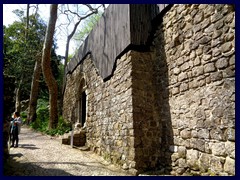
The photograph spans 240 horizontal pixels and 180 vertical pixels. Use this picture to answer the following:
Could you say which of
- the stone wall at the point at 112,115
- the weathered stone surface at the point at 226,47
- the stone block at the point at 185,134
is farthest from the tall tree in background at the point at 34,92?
the weathered stone surface at the point at 226,47

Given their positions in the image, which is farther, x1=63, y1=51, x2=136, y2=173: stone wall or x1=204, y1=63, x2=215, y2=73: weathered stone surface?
x1=63, y1=51, x2=136, y2=173: stone wall

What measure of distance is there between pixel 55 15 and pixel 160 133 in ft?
25.7

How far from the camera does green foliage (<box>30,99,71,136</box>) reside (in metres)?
9.44

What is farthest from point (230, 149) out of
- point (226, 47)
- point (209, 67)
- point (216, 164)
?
point (226, 47)

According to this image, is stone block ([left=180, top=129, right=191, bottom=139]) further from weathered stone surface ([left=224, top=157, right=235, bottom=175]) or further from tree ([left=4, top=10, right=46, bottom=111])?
tree ([left=4, top=10, right=46, bottom=111])

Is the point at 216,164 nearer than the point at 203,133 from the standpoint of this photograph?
Yes

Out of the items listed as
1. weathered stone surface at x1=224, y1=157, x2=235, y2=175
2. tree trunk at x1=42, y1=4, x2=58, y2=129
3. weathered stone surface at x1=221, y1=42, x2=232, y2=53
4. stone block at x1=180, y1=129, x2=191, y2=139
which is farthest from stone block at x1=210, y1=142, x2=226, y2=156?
tree trunk at x1=42, y1=4, x2=58, y2=129

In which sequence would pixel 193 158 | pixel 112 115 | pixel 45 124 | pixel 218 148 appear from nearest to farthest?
pixel 218 148 < pixel 193 158 < pixel 112 115 < pixel 45 124

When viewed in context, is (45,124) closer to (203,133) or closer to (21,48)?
(21,48)

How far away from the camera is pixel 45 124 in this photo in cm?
1155

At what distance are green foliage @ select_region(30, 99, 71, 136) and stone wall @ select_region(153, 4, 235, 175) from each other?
6.11 metres

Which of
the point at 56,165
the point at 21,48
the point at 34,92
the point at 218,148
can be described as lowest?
the point at 56,165

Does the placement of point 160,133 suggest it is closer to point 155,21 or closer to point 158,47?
point 158,47

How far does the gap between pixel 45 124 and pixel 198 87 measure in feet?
32.0
